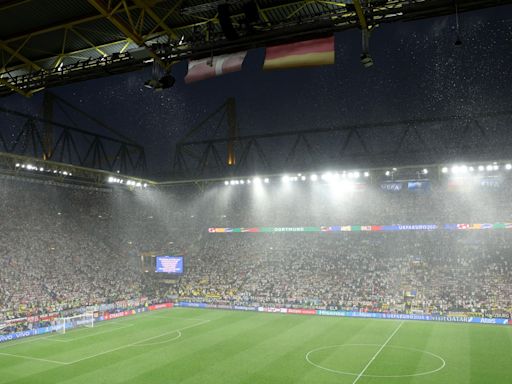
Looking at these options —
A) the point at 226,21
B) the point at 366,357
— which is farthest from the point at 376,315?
the point at 226,21

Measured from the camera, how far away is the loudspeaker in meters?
10.9

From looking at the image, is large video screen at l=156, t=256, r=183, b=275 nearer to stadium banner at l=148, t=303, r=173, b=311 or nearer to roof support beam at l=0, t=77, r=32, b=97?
stadium banner at l=148, t=303, r=173, b=311

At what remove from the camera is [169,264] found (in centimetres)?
4825

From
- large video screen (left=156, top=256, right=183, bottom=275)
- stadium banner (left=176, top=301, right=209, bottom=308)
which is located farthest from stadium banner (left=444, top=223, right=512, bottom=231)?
large video screen (left=156, top=256, right=183, bottom=275)

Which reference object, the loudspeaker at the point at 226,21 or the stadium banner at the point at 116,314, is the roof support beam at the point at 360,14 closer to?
the loudspeaker at the point at 226,21

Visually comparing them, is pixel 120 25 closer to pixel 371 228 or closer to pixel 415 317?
pixel 415 317

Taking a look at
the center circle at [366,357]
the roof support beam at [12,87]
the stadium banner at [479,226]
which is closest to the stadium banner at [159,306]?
the center circle at [366,357]

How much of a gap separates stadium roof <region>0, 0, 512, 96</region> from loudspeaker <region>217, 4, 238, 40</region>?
0.02 meters

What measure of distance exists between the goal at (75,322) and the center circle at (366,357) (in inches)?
691

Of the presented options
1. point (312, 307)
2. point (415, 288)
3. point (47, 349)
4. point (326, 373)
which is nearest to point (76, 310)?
point (47, 349)

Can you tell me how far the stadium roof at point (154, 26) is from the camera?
420 inches

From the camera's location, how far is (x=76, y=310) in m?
34.4

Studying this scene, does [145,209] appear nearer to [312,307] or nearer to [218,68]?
[312,307]

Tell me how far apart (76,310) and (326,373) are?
22.4m
